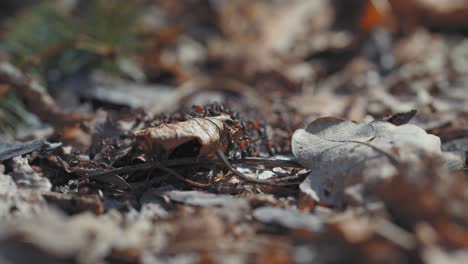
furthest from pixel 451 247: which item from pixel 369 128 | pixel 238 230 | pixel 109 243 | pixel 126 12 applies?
pixel 126 12

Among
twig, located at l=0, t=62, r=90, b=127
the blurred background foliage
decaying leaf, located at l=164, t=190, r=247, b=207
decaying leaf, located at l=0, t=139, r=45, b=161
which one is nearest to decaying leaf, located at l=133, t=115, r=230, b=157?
decaying leaf, located at l=164, t=190, r=247, b=207

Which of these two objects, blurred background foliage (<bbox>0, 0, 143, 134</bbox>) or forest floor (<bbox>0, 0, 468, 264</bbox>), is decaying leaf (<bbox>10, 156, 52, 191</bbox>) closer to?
forest floor (<bbox>0, 0, 468, 264</bbox>)

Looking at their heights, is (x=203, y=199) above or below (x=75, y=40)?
below

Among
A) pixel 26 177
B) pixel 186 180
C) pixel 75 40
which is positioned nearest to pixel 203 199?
pixel 186 180

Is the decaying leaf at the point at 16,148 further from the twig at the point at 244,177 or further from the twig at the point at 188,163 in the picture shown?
the twig at the point at 244,177

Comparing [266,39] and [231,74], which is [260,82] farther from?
[266,39]

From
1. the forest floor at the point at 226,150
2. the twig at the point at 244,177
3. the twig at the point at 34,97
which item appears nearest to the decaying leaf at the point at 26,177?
the forest floor at the point at 226,150

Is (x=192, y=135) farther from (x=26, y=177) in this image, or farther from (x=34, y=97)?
(x=34, y=97)
